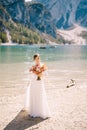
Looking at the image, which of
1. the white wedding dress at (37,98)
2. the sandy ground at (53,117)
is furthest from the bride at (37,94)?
the sandy ground at (53,117)

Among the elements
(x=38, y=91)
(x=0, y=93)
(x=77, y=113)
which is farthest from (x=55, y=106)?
(x=0, y=93)

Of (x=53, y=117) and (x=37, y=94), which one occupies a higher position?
(x=37, y=94)

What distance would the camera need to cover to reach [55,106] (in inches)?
874

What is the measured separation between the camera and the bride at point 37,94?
18609mm

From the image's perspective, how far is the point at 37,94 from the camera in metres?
18.6

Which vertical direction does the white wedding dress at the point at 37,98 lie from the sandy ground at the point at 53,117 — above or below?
above

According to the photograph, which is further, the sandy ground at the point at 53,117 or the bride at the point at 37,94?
the bride at the point at 37,94

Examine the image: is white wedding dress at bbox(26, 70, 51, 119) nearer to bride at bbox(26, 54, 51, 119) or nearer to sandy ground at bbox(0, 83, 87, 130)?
bride at bbox(26, 54, 51, 119)

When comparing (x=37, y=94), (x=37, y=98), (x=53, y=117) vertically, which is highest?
(x=37, y=94)

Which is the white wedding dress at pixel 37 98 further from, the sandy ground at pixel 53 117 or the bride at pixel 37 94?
the sandy ground at pixel 53 117

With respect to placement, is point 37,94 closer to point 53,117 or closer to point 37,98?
point 37,98

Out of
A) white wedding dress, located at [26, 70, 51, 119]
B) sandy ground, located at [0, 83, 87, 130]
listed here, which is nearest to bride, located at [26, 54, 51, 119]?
white wedding dress, located at [26, 70, 51, 119]

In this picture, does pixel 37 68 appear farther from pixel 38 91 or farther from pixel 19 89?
pixel 19 89

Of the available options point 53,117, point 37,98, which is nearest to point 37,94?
point 37,98
